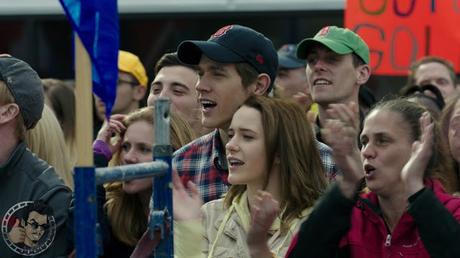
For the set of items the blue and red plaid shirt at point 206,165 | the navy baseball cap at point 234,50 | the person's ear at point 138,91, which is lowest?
the blue and red plaid shirt at point 206,165

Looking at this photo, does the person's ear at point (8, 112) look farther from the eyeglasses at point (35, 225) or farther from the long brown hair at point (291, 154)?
the long brown hair at point (291, 154)

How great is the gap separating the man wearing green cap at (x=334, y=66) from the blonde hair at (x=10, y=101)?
5.88 feet

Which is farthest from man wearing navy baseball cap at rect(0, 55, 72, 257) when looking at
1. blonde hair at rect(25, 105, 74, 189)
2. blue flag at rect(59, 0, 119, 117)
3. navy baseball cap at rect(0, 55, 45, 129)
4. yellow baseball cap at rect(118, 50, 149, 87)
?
yellow baseball cap at rect(118, 50, 149, 87)

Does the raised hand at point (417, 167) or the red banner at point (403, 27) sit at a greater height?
the red banner at point (403, 27)

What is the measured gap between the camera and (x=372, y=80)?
11.0m

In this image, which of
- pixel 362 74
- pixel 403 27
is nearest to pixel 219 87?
pixel 362 74

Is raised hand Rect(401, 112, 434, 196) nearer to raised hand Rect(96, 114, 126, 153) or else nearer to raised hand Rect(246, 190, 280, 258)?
raised hand Rect(246, 190, 280, 258)

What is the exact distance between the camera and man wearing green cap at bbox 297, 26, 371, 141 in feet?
22.2

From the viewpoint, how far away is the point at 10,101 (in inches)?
217

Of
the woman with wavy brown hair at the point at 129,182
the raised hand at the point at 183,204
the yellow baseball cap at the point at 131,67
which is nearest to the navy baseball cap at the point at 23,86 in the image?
the woman with wavy brown hair at the point at 129,182

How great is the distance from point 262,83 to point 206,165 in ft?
1.53

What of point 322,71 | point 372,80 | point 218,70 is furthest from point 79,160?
point 372,80

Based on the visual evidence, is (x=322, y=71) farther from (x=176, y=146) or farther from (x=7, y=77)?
(x=7, y=77)

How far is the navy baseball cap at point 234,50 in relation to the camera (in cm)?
601
